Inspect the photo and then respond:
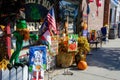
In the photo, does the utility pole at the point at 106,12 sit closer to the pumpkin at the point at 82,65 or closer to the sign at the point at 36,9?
the pumpkin at the point at 82,65

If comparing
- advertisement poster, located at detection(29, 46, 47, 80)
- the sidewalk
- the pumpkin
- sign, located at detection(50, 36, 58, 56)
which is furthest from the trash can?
advertisement poster, located at detection(29, 46, 47, 80)

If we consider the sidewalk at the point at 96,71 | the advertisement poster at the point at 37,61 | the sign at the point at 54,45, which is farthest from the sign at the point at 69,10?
the advertisement poster at the point at 37,61

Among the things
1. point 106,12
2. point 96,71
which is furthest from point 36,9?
point 106,12

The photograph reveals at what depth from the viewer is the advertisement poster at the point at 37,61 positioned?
5811 mm

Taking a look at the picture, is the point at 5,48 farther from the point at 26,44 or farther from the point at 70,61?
the point at 70,61

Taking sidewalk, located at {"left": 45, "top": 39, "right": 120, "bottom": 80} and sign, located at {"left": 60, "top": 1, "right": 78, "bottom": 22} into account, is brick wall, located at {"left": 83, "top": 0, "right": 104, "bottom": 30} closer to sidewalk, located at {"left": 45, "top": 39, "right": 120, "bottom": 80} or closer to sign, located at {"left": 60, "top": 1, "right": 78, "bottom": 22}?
sign, located at {"left": 60, "top": 1, "right": 78, "bottom": 22}

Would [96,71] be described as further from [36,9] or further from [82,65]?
[36,9]

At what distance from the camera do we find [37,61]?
5867mm

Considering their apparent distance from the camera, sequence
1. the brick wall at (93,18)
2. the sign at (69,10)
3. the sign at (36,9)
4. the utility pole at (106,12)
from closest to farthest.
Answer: the sign at (36,9) < the sign at (69,10) < the brick wall at (93,18) < the utility pole at (106,12)

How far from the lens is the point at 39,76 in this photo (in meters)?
6.00

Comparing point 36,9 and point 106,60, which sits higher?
point 36,9

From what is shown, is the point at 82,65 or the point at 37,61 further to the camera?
the point at 82,65

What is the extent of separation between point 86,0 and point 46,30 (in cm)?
786

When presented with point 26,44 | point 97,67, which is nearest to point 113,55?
point 97,67
